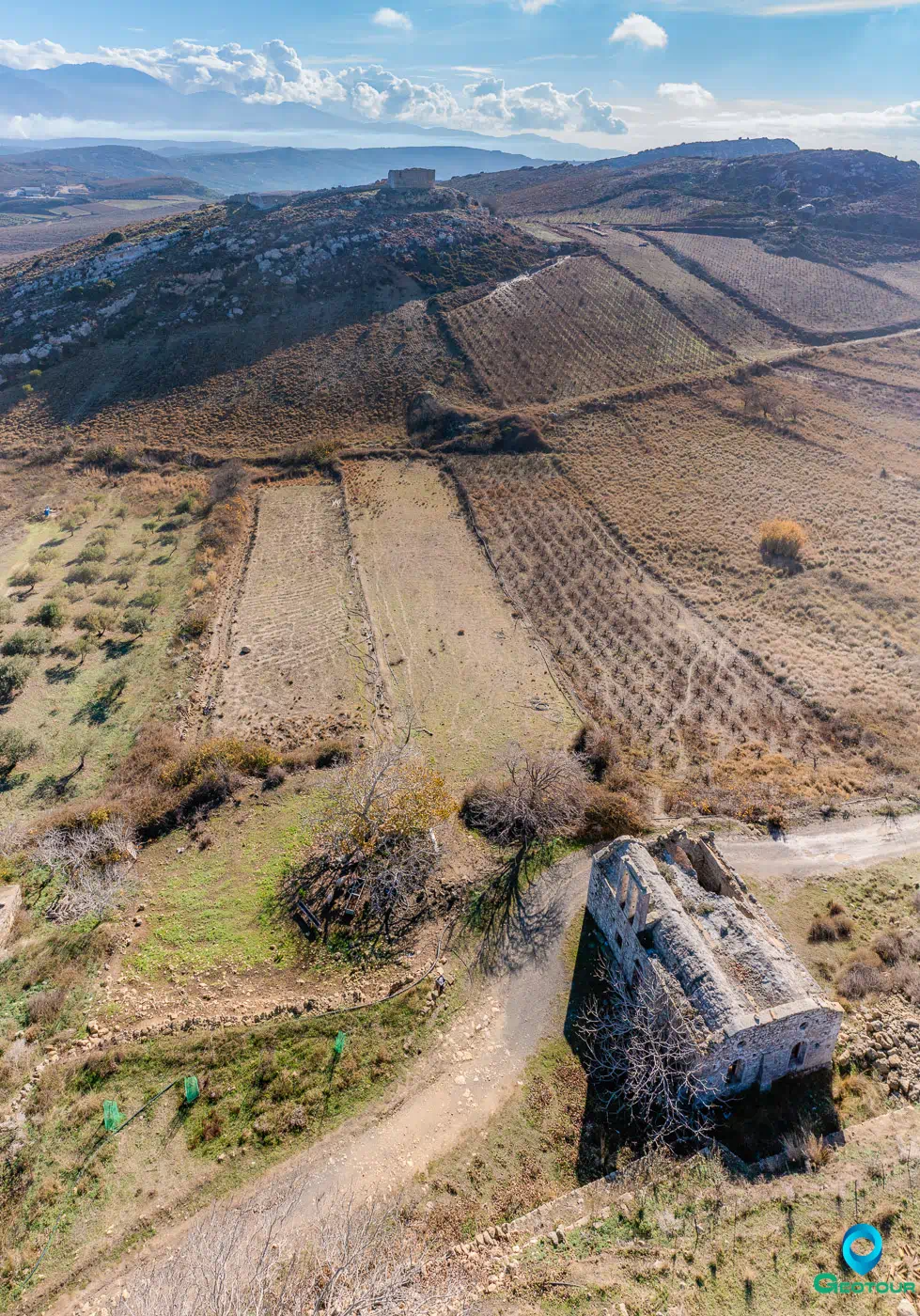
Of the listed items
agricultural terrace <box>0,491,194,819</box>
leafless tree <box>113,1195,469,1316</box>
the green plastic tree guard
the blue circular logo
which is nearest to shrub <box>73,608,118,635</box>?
agricultural terrace <box>0,491,194,819</box>

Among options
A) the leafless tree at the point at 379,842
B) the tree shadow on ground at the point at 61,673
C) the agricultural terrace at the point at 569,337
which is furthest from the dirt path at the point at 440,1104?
the agricultural terrace at the point at 569,337

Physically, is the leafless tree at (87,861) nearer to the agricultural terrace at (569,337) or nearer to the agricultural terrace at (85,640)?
the agricultural terrace at (85,640)

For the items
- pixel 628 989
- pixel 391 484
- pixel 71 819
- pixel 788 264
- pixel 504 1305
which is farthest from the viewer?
pixel 788 264

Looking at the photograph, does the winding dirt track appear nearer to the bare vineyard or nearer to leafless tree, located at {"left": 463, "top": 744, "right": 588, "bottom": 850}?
leafless tree, located at {"left": 463, "top": 744, "right": 588, "bottom": 850}

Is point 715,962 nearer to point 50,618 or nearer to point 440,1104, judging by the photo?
point 440,1104

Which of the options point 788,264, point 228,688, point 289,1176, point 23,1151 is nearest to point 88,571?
point 228,688

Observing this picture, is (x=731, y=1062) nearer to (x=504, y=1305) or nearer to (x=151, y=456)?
(x=504, y=1305)
